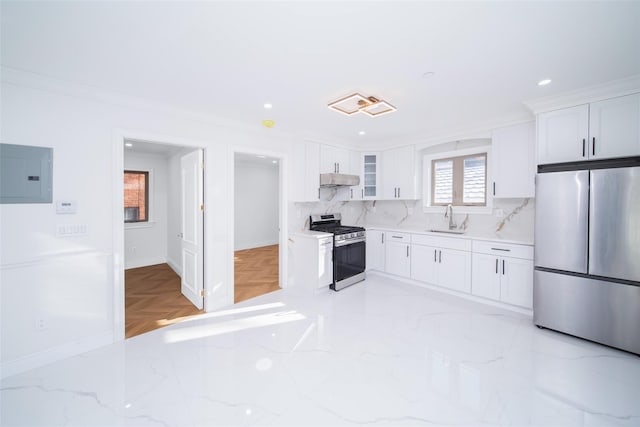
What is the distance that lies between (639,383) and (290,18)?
3.65 metres

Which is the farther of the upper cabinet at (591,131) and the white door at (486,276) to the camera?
the white door at (486,276)

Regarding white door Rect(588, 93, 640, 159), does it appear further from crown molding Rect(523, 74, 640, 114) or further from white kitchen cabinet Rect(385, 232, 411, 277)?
white kitchen cabinet Rect(385, 232, 411, 277)

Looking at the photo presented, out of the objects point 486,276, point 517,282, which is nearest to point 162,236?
point 486,276

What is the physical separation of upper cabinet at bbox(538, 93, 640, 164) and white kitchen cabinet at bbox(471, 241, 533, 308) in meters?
1.11

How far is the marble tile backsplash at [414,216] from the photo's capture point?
12.1 feet

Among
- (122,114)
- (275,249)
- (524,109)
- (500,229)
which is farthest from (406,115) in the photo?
(275,249)

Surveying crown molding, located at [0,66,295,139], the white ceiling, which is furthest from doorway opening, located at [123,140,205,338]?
the white ceiling

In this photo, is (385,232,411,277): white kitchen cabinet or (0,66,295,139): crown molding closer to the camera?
(0,66,295,139): crown molding

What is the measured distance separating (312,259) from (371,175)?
7.02ft

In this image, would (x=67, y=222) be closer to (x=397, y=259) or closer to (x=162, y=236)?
(x=162, y=236)

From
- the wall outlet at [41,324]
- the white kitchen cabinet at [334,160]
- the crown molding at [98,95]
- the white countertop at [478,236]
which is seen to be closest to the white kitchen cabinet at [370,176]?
the white kitchen cabinet at [334,160]

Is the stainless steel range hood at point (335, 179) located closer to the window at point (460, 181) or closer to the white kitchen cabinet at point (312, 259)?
the white kitchen cabinet at point (312, 259)

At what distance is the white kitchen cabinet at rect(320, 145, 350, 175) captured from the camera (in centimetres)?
457

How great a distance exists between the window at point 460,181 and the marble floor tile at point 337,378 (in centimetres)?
184
